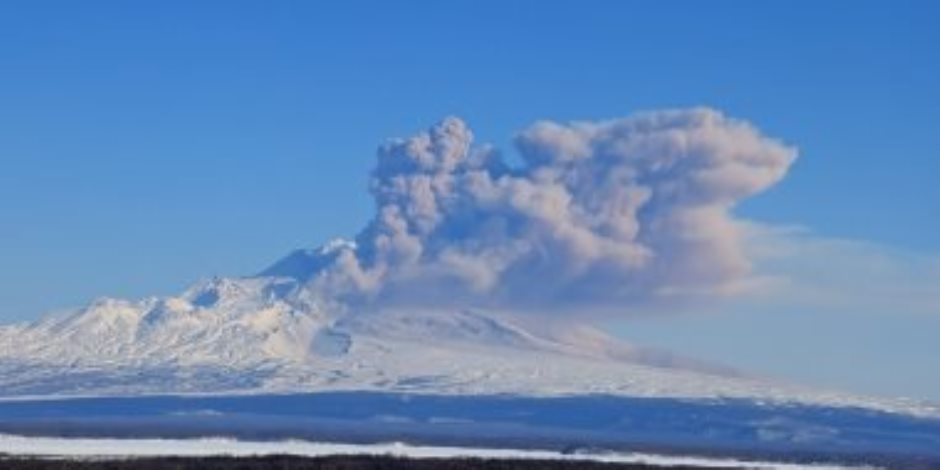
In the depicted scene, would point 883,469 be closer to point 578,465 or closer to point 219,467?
point 578,465

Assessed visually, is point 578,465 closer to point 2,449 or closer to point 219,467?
point 219,467

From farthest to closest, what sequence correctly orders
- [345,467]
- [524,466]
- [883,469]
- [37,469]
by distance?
1. [883,469]
2. [524,466]
3. [345,467]
4. [37,469]

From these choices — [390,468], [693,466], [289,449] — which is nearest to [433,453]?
[289,449]

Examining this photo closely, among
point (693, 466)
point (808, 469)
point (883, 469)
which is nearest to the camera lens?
point (693, 466)

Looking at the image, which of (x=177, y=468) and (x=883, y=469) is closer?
(x=177, y=468)

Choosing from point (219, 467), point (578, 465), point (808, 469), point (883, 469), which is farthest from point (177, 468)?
point (883, 469)

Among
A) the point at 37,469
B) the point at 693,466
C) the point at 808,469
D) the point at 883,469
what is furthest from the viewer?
the point at 883,469
